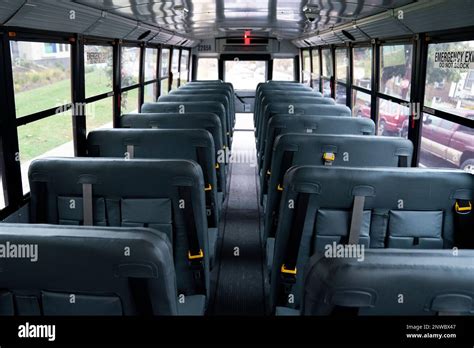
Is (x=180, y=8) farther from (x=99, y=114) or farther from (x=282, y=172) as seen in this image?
(x=282, y=172)

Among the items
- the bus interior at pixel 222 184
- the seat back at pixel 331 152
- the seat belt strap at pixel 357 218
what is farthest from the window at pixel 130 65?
the seat belt strap at pixel 357 218

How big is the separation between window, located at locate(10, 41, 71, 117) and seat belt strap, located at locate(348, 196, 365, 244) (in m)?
2.80

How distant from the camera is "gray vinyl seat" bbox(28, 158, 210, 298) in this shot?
2834 millimetres

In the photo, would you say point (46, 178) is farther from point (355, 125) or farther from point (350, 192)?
point (355, 125)

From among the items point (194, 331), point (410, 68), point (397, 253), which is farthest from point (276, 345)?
point (410, 68)

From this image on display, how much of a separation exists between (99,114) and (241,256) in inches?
104

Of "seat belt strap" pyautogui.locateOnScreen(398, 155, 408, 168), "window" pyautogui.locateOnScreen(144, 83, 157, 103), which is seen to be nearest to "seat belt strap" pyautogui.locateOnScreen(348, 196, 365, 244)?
"seat belt strap" pyautogui.locateOnScreen(398, 155, 408, 168)

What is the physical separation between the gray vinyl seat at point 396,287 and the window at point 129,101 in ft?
19.9

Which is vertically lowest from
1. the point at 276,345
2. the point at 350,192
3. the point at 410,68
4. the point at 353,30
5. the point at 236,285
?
the point at 236,285

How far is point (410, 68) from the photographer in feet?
18.4

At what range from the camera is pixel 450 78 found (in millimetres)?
4570

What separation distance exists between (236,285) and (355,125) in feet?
7.10

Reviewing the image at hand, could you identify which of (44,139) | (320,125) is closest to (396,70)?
(320,125)

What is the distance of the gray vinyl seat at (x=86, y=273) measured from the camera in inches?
67.8
